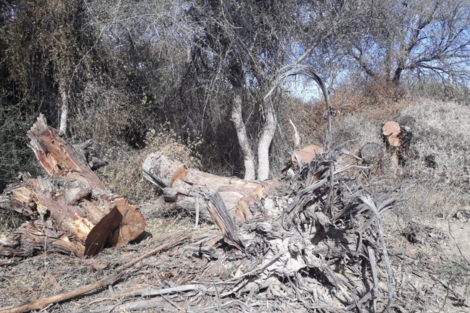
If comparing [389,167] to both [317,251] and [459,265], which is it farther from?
[317,251]

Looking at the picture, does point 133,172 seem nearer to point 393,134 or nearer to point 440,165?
point 393,134

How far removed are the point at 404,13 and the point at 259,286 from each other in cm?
838

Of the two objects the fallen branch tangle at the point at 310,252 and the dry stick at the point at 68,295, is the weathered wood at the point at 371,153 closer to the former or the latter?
the fallen branch tangle at the point at 310,252

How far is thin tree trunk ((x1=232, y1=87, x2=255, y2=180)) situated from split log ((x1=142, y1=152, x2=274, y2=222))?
106 inches

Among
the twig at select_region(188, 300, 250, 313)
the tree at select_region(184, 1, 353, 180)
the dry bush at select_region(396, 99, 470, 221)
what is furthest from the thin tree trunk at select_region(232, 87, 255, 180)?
the twig at select_region(188, 300, 250, 313)

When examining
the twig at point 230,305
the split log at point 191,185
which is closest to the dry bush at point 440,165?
the split log at point 191,185

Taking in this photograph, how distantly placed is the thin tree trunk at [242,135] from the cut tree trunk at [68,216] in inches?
162

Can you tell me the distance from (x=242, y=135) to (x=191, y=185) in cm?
305

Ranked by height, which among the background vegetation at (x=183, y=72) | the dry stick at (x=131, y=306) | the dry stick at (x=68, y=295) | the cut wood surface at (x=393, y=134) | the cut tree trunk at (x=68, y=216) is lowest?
the dry stick at (x=131, y=306)

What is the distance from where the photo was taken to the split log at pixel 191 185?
5.34 m

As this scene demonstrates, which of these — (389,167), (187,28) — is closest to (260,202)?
(389,167)

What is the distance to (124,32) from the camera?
8039mm

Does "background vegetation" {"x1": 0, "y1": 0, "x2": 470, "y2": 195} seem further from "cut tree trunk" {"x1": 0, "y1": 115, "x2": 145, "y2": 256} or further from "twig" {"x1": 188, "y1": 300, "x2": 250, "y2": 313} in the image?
"twig" {"x1": 188, "y1": 300, "x2": 250, "y2": 313}

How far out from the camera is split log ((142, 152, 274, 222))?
5.34 m
